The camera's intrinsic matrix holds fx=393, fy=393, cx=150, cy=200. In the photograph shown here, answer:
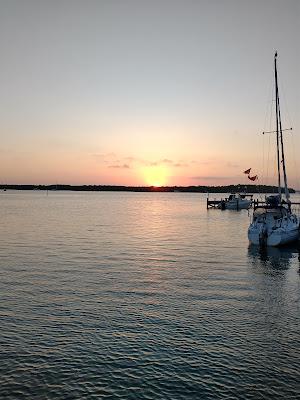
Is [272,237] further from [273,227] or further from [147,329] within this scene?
[147,329]

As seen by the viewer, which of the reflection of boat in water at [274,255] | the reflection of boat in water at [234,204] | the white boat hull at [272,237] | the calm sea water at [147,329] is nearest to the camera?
the calm sea water at [147,329]

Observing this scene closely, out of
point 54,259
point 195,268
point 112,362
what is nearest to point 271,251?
point 195,268

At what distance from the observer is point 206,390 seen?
11.4m

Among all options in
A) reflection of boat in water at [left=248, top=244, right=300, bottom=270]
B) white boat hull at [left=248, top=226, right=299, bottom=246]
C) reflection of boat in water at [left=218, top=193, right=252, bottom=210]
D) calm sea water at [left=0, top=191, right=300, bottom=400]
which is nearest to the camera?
calm sea water at [left=0, top=191, right=300, bottom=400]

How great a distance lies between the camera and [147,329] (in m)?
16.0

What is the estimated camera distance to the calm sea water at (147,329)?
11.7 meters

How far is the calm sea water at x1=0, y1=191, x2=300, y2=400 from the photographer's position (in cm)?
1166

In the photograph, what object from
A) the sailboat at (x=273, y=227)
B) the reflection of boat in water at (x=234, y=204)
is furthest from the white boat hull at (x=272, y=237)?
the reflection of boat in water at (x=234, y=204)

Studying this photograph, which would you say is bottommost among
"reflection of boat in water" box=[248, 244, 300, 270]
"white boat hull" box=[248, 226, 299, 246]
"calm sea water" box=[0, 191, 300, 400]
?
"reflection of boat in water" box=[248, 244, 300, 270]

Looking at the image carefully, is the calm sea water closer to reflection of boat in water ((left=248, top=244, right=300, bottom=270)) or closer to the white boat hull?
reflection of boat in water ((left=248, top=244, right=300, bottom=270))

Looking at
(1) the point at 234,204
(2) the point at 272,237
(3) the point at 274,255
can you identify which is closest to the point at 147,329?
(3) the point at 274,255

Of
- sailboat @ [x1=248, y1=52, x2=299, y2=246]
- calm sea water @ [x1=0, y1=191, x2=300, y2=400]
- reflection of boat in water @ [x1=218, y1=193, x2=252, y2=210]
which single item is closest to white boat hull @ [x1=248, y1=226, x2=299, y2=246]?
sailboat @ [x1=248, y1=52, x2=299, y2=246]

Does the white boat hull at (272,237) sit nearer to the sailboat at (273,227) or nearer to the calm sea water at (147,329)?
the sailboat at (273,227)

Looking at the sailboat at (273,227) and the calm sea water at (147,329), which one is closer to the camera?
the calm sea water at (147,329)
